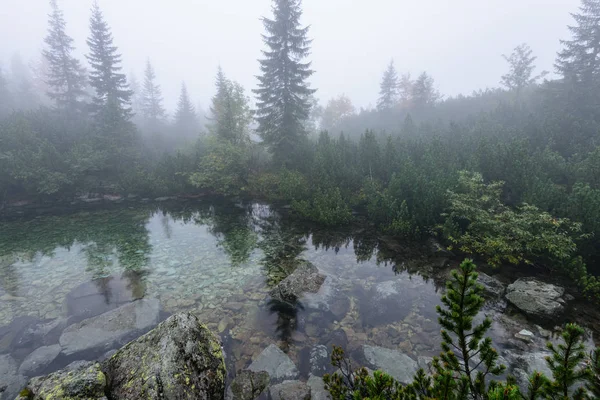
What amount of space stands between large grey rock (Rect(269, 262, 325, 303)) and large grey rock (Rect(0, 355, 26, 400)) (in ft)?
16.9

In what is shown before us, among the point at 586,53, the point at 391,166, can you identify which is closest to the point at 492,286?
the point at 391,166

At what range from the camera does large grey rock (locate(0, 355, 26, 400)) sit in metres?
4.56

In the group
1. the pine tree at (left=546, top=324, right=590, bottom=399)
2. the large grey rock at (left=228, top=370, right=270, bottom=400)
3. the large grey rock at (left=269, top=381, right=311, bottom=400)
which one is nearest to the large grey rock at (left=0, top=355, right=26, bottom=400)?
the large grey rock at (left=228, top=370, right=270, bottom=400)

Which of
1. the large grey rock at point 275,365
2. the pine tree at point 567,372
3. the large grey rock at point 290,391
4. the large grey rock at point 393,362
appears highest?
the pine tree at point 567,372

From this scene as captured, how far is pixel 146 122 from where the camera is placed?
4847 cm

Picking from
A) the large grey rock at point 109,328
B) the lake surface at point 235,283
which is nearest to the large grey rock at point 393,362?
the lake surface at point 235,283

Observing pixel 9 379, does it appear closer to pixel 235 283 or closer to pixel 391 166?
pixel 235 283

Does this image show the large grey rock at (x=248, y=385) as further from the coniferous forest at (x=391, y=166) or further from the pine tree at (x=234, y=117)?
the pine tree at (x=234, y=117)

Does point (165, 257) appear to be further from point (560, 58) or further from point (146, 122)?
point (146, 122)

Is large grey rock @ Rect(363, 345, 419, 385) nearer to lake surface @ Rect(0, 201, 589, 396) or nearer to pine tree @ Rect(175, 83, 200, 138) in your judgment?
lake surface @ Rect(0, 201, 589, 396)

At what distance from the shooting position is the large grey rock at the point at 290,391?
4.38 m

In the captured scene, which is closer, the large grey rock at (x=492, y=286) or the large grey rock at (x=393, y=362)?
the large grey rock at (x=393, y=362)

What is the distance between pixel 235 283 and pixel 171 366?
4.52 m

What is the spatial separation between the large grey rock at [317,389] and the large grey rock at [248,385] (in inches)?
31.0
